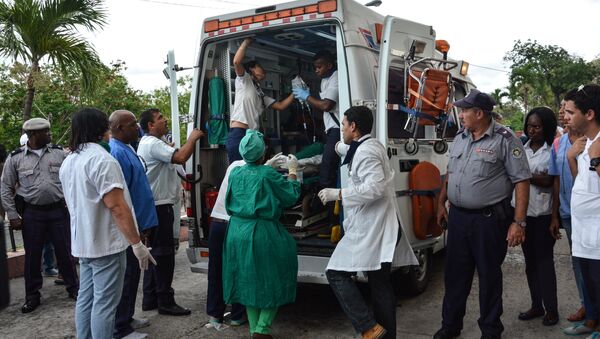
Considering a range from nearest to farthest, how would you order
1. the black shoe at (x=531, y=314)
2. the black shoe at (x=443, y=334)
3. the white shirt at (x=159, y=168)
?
the black shoe at (x=443, y=334)
the black shoe at (x=531, y=314)
the white shirt at (x=159, y=168)

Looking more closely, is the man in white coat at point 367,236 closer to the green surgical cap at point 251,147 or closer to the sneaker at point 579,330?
the green surgical cap at point 251,147

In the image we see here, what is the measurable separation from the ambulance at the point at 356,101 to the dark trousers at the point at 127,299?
0.59 m

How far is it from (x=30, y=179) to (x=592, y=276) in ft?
16.0

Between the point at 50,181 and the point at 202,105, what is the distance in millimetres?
1695

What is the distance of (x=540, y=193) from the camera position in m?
4.25

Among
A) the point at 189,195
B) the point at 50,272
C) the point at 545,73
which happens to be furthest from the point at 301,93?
the point at 545,73

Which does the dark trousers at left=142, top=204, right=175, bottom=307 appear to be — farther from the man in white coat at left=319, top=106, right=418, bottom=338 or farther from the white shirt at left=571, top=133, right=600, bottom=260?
the white shirt at left=571, top=133, right=600, bottom=260

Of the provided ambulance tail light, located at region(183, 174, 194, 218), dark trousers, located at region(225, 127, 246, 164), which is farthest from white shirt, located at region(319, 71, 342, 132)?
ambulance tail light, located at region(183, 174, 194, 218)

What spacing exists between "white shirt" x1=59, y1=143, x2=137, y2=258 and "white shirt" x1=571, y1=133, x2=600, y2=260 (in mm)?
2881

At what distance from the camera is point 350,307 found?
3.74m

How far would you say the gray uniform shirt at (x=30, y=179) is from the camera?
17.2ft

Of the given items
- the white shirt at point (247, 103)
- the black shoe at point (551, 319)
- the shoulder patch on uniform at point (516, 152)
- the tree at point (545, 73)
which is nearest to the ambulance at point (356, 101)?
the white shirt at point (247, 103)

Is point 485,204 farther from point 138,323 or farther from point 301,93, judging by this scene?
point 138,323

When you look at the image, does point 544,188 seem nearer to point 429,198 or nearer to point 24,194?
point 429,198
